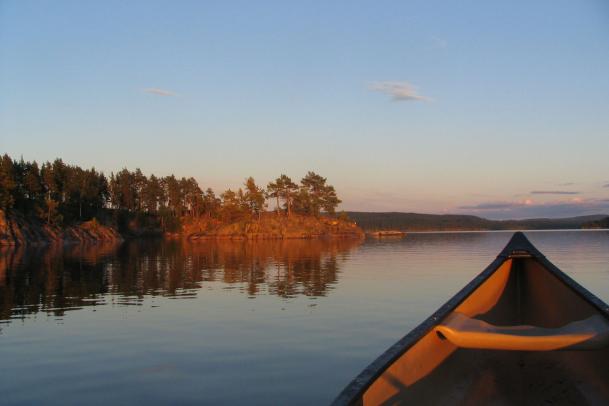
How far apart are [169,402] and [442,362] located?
528cm

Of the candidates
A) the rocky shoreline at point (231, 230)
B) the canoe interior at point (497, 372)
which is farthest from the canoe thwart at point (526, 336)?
the rocky shoreline at point (231, 230)

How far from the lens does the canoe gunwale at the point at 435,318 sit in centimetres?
539

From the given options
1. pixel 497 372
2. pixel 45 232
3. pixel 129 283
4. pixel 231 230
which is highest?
pixel 45 232

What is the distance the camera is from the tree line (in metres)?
124

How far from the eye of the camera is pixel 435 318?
828cm

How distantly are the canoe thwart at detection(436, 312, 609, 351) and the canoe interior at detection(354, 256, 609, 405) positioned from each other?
0.45 m

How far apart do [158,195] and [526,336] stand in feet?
535

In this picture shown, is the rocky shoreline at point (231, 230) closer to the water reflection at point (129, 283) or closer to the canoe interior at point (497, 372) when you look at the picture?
the water reflection at point (129, 283)

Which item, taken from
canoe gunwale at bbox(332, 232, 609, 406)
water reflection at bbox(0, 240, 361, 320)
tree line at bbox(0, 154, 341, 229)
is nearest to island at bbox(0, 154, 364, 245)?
tree line at bbox(0, 154, 341, 229)

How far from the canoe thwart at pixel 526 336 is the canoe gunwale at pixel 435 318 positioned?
237 millimetres

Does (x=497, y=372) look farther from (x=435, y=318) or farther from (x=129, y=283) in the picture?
(x=129, y=283)

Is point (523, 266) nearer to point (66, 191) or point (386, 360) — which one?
point (386, 360)

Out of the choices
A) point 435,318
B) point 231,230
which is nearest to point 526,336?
point 435,318

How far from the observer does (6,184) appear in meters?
96.3
